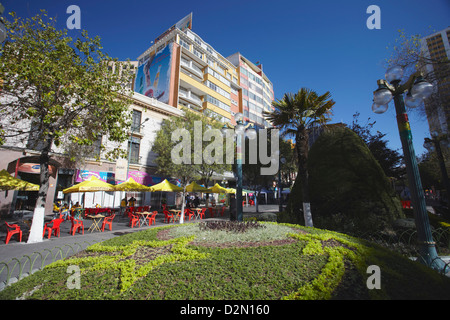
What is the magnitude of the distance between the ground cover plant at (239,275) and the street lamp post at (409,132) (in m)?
1.14

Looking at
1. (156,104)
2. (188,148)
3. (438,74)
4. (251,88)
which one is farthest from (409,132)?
(251,88)

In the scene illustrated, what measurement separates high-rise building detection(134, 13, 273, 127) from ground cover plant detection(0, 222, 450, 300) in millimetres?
25437

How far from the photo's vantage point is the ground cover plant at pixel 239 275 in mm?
2717

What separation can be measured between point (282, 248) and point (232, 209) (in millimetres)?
4714

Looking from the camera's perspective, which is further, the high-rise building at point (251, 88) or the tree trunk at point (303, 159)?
the high-rise building at point (251, 88)

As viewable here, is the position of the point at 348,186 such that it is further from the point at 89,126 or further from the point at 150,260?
the point at 89,126

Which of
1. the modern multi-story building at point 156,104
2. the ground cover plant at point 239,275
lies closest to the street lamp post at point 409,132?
the ground cover plant at point 239,275

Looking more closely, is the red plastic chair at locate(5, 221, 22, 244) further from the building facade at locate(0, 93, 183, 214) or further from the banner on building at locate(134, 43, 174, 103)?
the banner on building at locate(134, 43, 174, 103)

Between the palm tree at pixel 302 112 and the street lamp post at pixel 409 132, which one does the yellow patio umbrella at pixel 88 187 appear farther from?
the street lamp post at pixel 409 132

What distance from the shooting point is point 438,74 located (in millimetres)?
8734

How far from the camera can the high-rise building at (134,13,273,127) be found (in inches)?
1235

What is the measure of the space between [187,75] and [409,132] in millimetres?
31714

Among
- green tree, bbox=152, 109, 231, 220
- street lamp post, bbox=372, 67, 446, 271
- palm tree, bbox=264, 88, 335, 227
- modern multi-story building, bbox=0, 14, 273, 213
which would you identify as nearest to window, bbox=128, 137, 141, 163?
modern multi-story building, bbox=0, 14, 273, 213
